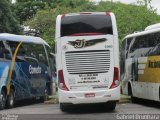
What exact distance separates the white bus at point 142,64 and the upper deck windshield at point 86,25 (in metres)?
2.73

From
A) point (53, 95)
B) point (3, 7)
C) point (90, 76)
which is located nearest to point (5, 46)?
point (90, 76)

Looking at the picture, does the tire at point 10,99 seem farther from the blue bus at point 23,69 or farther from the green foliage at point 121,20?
the green foliage at point 121,20

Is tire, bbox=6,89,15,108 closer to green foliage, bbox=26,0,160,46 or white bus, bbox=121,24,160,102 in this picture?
white bus, bbox=121,24,160,102

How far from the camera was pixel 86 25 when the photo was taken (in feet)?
65.2

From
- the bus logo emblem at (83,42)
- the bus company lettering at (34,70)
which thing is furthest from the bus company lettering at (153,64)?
the bus company lettering at (34,70)

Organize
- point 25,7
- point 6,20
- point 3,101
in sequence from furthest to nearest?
point 25,7, point 6,20, point 3,101

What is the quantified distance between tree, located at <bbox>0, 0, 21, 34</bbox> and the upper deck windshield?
2091 cm

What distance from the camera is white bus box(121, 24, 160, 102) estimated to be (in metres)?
21.8

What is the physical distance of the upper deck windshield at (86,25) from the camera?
1973cm

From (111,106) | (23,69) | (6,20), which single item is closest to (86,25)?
(111,106)

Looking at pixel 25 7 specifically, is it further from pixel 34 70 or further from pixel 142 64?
pixel 142 64

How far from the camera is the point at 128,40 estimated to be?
26.4 m

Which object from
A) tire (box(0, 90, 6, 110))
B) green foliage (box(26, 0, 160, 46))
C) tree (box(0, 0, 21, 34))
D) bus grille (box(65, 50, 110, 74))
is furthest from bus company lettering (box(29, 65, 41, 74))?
green foliage (box(26, 0, 160, 46))

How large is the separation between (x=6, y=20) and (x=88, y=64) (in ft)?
73.5
